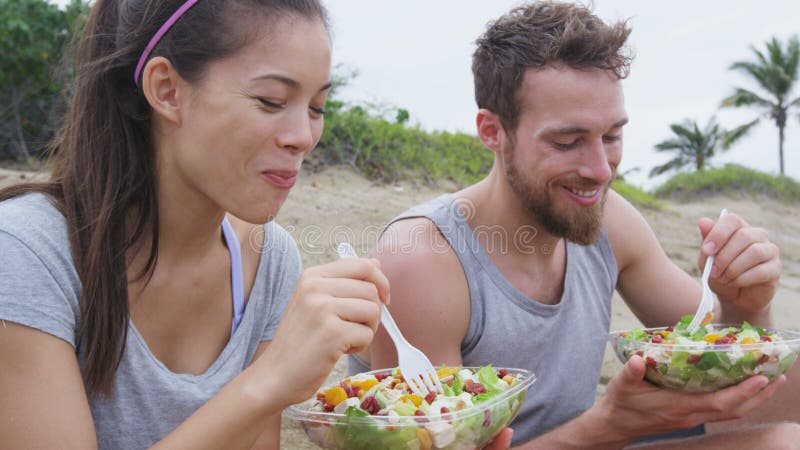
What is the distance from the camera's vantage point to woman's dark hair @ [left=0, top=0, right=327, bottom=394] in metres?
1.86

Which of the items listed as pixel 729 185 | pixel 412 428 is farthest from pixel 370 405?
pixel 729 185

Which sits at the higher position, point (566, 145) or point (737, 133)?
point (737, 133)

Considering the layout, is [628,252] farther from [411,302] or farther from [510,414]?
[510,414]

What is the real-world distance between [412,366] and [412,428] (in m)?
0.34

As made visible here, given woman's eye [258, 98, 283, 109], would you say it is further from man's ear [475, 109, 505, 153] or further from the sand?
the sand

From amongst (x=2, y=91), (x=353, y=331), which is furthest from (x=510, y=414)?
(x=2, y=91)

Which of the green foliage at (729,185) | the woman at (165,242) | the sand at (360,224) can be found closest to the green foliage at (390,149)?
the sand at (360,224)

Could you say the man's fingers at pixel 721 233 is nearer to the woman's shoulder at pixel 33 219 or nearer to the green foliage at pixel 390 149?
the woman's shoulder at pixel 33 219

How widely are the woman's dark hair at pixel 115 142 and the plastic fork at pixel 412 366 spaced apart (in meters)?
0.67

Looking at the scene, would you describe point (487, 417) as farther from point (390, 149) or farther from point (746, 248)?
point (390, 149)

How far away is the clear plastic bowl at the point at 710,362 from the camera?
2.05m

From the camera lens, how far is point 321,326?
5.08 ft

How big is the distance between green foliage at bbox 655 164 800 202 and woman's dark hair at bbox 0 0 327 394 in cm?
1568

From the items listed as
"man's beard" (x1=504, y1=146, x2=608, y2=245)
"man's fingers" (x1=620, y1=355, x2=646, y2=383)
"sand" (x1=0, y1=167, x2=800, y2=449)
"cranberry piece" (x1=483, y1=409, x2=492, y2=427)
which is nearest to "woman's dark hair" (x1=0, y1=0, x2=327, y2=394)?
"cranberry piece" (x1=483, y1=409, x2=492, y2=427)
